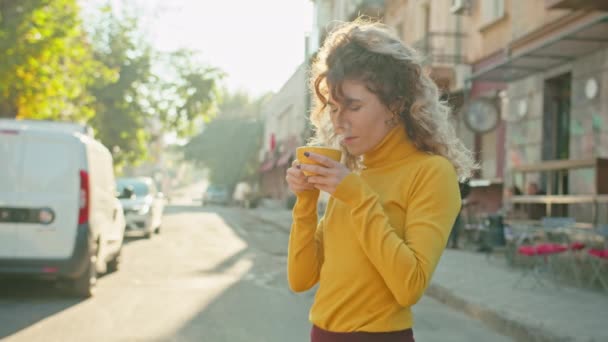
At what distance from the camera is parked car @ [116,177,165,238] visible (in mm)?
19344

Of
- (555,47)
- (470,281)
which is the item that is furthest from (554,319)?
(555,47)

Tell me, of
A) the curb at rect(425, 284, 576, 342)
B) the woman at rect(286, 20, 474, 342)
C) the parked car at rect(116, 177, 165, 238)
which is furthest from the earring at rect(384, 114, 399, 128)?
the parked car at rect(116, 177, 165, 238)

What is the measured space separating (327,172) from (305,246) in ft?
1.24

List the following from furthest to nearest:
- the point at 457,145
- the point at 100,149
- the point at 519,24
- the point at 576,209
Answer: the point at 519,24, the point at 576,209, the point at 100,149, the point at 457,145

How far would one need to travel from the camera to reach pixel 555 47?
49.5 feet

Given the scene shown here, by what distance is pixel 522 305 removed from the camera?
28.1 feet

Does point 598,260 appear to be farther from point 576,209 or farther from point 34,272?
point 34,272

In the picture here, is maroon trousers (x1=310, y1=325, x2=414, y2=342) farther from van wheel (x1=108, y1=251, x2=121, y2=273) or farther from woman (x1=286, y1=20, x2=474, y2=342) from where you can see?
van wheel (x1=108, y1=251, x2=121, y2=273)

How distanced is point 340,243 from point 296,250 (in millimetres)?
187

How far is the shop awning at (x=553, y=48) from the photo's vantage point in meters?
13.7

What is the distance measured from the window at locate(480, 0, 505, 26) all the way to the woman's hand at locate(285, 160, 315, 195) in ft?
61.2

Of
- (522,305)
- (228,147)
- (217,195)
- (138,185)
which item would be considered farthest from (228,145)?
(522,305)

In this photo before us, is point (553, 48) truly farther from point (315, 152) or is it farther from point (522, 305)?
point (315, 152)

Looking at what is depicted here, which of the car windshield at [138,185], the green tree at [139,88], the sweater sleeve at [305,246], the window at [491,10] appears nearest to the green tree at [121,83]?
the green tree at [139,88]
